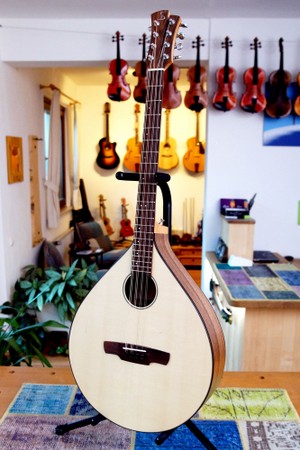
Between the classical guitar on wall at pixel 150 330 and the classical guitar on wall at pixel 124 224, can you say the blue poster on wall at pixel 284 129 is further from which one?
the classical guitar on wall at pixel 124 224

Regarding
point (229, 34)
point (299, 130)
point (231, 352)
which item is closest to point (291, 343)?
point (231, 352)

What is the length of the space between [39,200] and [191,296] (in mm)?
3301

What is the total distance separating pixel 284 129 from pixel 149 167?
222 centimetres

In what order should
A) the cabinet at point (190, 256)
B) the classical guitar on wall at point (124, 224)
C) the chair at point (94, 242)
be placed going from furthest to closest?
the classical guitar on wall at point (124, 224) < the cabinet at point (190, 256) < the chair at point (94, 242)

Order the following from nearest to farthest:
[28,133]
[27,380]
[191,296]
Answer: [191,296]
[27,380]
[28,133]

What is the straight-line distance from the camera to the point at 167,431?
103 centimetres

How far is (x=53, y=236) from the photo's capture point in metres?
4.66

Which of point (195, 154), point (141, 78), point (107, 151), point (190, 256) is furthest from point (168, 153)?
point (141, 78)

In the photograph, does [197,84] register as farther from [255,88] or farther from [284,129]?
[284,129]

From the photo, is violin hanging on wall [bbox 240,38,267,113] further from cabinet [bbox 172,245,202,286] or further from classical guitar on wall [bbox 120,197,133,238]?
classical guitar on wall [bbox 120,197,133,238]

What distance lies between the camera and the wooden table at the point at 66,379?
1305mm

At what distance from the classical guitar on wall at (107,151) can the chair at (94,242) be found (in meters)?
1.16

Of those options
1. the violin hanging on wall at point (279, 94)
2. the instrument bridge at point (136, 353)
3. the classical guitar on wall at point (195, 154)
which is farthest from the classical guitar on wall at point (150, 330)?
the classical guitar on wall at point (195, 154)

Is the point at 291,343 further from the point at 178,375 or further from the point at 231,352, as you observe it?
the point at 178,375
